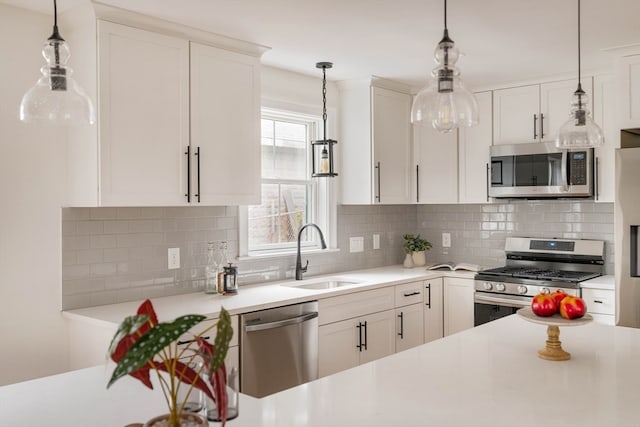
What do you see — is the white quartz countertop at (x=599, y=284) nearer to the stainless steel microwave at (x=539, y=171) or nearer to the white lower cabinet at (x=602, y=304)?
the white lower cabinet at (x=602, y=304)

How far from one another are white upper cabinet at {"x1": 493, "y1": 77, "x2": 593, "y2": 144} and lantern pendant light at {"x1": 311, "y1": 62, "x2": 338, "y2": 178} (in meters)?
1.36

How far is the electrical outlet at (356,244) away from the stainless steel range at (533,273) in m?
0.98

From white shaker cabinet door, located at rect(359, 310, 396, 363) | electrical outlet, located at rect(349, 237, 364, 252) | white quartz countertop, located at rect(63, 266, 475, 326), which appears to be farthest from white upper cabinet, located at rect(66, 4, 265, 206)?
electrical outlet, located at rect(349, 237, 364, 252)

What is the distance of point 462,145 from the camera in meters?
4.96

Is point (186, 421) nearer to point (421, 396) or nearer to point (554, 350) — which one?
point (421, 396)

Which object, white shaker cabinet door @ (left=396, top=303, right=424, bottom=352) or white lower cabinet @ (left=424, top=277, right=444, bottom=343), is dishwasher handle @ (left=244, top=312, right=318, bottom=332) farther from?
white lower cabinet @ (left=424, top=277, right=444, bottom=343)

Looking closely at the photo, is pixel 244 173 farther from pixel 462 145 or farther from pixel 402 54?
pixel 462 145

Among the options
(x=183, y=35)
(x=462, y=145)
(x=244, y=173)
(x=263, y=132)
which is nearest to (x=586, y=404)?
(x=244, y=173)

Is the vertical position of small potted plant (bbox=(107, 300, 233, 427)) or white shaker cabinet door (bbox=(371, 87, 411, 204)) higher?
white shaker cabinet door (bbox=(371, 87, 411, 204))

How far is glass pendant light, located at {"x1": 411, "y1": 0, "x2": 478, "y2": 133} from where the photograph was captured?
1.75 meters

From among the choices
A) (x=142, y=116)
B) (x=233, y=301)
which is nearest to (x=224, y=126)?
(x=142, y=116)

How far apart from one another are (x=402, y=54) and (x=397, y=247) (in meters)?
2.07

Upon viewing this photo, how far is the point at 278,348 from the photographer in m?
3.42

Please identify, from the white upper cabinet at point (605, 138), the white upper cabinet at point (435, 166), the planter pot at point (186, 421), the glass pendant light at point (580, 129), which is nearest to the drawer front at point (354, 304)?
the white upper cabinet at point (435, 166)
